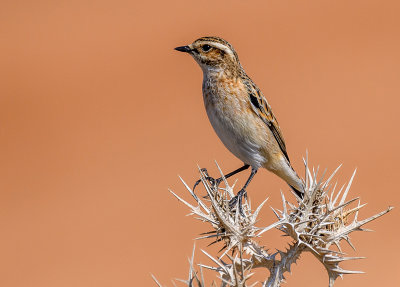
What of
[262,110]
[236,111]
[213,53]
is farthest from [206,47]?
[262,110]

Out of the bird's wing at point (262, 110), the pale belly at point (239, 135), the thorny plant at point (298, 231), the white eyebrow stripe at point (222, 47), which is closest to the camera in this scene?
the thorny plant at point (298, 231)

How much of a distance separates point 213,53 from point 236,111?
651 millimetres

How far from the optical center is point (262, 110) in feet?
18.9

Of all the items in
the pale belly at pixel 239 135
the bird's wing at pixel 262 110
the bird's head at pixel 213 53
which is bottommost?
the pale belly at pixel 239 135

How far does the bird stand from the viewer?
18.0ft

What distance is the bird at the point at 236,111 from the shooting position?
5.49 m

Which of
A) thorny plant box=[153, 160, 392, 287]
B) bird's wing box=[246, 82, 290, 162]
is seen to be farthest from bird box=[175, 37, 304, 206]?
thorny plant box=[153, 160, 392, 287]

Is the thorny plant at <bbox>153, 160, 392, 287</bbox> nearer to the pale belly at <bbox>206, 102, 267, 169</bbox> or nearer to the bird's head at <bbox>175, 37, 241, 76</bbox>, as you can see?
the pale belly at <bbox>206, 102, 267, 169</bbox>

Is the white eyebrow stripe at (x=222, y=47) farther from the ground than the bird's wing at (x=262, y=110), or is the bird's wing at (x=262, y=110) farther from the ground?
the white eyebrow stripe at (x=222, y=47)

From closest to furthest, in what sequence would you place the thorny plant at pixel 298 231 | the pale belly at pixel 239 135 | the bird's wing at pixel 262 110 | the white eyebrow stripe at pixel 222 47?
the thorny plant at pixel 298 231 < the pale belly at pixel 239 135 < the white eyebrow stripe at pixel 222 47 < the bird's wing at pixel 262 110

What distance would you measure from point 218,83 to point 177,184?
303 inches

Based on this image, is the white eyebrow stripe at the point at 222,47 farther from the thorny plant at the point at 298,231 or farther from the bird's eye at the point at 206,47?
the thorny plant at the point at 298,231

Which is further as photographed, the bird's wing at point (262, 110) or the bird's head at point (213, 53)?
the bird's wing at point (262, 110)

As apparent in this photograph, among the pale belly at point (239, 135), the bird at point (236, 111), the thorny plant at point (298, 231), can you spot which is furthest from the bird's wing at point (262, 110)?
the thorny plant at point (298, 231)
